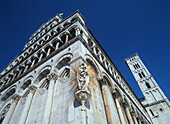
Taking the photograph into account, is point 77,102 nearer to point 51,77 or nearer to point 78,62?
point 78,62

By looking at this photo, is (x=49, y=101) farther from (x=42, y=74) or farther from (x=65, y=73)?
(x=42, y=74)

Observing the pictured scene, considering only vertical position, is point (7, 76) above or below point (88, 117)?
above

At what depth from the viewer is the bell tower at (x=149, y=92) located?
2828 cm

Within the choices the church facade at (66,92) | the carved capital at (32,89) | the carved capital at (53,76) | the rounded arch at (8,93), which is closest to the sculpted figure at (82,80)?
the church facade at (66,92)

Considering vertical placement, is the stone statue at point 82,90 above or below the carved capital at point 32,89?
below

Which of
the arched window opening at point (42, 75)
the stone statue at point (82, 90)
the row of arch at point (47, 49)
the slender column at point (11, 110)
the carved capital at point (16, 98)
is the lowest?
the stone statue at point (82, 90)

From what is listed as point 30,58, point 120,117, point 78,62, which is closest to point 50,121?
point 78,62

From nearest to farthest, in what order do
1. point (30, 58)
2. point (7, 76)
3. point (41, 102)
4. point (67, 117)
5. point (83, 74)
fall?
point (67, 117) < point (83, 74) < point (41, 102) < point (30, 58) < point (7, 76)

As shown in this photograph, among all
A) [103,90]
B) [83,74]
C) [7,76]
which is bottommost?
[83,74]

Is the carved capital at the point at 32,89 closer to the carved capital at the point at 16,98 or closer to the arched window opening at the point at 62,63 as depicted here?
the carved capital at the point at 16,98

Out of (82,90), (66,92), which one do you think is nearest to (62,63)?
(66,92)

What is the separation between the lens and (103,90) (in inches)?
361

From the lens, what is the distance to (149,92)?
33.3m

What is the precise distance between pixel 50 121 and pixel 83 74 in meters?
3.22
